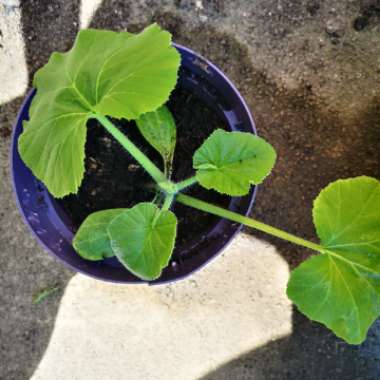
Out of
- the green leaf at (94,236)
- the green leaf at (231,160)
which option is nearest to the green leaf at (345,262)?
the green leaf at (231,160)

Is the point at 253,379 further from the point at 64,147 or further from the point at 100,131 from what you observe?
the point at 64,147

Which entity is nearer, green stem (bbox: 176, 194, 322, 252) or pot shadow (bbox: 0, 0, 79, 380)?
green stem (bbox: 176, 194, 322, 252)

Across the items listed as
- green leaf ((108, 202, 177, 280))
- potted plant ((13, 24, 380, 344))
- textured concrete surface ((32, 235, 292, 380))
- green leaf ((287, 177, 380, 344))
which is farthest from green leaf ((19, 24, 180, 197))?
textured concrete surface ((32, 235, 292, 380))

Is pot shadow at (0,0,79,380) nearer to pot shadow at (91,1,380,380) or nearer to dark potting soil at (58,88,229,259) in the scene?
pot shadow at (91,1,380,380)

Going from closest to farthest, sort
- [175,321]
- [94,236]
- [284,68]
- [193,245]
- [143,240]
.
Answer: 1. [143,240]
2. [94,236]
3. [193,245]
4. [284,68]
5. [175,321]

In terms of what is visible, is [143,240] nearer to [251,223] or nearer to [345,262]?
[251,223]

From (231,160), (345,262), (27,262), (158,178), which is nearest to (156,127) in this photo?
(158,178)

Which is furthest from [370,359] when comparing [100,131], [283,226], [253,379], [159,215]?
[100,131]
